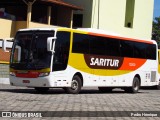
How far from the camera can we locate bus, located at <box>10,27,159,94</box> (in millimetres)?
22156

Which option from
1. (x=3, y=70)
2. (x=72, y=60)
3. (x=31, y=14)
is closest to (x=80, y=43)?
(x=72, y=60)

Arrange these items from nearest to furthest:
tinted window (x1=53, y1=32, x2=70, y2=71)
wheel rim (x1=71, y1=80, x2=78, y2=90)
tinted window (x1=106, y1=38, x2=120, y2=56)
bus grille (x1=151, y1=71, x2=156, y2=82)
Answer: tinted window (x1=53, y1=32, x2=70, y2=71)
wheel rim (x1=71, y1=80, x2=78, y2=90)
tinted window (x1=106, y1=38, x2=120, y2=56)
bus grille (x1=151, y1=71, x2=156, y2=82)

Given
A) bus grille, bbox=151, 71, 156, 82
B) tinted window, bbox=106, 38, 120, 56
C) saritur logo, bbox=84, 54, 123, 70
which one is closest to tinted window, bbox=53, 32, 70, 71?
saritur logo, bbox=84, 54, 123, 70

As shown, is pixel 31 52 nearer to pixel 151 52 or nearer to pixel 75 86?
pixel 75 86

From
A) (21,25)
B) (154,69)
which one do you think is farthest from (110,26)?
(154,69)

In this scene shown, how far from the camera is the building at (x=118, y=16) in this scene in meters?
46.0

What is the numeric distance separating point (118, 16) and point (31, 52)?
27630 millimetres

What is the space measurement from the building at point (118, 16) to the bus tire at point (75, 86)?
22.3m

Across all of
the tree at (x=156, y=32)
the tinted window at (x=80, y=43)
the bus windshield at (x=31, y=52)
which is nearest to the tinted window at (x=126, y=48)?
the tinted window at (x=80, y=43)

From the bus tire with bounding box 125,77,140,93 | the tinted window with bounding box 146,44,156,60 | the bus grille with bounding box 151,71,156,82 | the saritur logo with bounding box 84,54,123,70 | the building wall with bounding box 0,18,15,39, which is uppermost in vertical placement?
the building wall with bounding box 0,18,15,39

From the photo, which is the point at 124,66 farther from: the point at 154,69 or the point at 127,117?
the point at 127,117

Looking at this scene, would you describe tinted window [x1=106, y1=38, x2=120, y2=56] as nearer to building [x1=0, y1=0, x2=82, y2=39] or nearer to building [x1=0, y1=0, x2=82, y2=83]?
building [x1=0, y1=0, x2=82, y2=83]

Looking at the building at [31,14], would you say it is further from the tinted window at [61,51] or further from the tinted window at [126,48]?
the tinted window at [61,51]

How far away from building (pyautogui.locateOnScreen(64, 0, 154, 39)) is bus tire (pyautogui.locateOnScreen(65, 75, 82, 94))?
2229 centimetres
